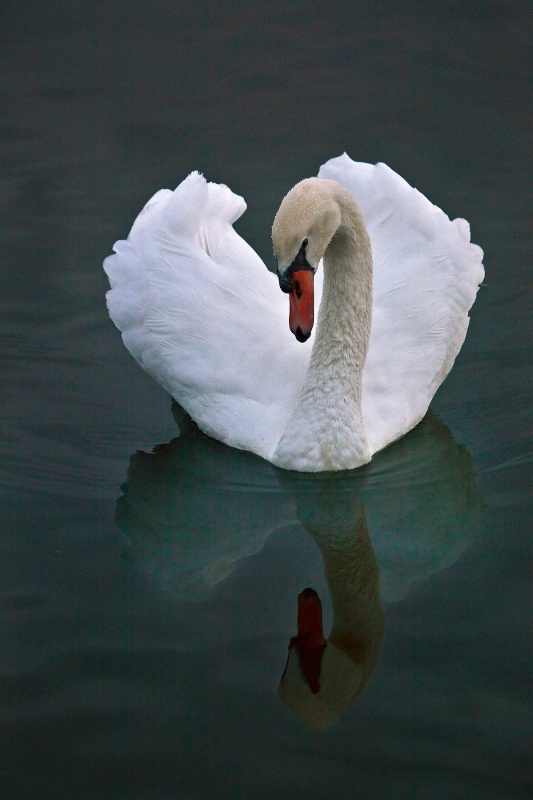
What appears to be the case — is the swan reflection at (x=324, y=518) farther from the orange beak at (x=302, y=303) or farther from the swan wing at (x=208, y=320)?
the orange beak at (x=302, y=303)

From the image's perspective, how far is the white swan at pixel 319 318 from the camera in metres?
7.65

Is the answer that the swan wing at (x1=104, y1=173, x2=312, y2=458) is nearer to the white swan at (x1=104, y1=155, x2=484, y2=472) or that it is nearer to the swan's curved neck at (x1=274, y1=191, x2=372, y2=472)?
the white swan at (x1=104, y1=155, x2=484, y2=472)

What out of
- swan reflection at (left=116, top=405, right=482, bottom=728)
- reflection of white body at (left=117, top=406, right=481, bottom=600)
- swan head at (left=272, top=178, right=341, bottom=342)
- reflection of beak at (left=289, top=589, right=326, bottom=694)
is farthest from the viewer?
reflection of white body at (left=117, top=406, right=481, bottom=600)

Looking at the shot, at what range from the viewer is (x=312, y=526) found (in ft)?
24.7

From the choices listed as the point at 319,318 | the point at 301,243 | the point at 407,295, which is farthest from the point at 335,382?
the point at 301,243

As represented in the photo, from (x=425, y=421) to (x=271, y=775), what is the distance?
3124mm

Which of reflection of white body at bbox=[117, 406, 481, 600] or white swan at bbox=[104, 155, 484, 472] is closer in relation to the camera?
reflection of white body at bbox=[117, 406, 481, 600]

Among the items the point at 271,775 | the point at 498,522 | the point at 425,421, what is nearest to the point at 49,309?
the point at 425,421

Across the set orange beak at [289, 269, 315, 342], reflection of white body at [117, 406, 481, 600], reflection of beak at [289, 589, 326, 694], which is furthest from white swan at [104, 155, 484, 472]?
reflection of beak at [289, 589, 326, 694]

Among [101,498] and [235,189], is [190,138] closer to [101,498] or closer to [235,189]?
[235,189]

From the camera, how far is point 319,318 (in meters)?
→ 7.75

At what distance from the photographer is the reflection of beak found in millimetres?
6359

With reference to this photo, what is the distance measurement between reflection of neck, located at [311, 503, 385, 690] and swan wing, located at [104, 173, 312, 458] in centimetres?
67

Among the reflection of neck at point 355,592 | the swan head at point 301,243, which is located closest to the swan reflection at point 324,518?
the reflection of neck at point 355,592
